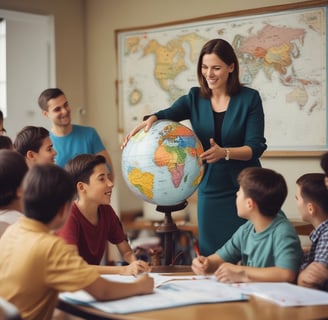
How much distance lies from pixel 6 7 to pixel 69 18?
701 mm

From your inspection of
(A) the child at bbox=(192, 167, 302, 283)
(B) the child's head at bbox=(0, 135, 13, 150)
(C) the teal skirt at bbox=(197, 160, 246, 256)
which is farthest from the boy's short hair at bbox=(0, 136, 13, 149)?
(A) the child at bbox=(192, 167, 302, 283)

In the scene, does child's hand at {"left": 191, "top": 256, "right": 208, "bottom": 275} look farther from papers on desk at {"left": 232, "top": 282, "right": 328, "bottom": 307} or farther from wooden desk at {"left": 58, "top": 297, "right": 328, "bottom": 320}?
wooden desk at {"left": 58, "top": 297, "right": 328, "bottom": 320}

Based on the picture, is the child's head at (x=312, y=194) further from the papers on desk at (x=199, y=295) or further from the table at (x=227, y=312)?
the table at (x=227, y=312)

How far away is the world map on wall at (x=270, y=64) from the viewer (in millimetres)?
5074

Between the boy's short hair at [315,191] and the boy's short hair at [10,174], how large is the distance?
1139 millimetres

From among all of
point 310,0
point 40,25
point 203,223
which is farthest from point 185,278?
point 40,25

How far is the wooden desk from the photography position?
1983 millimetres

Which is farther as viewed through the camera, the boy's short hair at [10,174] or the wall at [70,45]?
the wall at [70,45]

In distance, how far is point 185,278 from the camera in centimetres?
260

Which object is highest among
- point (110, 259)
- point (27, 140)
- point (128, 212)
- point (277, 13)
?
point (277, 13)

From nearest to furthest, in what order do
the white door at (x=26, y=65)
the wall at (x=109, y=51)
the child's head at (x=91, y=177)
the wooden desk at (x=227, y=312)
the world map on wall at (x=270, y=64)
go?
the wooden desk at (x=227, y=312) → the child's head at (x=91, y=177) → the world map on wall at (x=270, y=64) → the white door at (x=26, y=65) → the wall at (x=109, y=51)

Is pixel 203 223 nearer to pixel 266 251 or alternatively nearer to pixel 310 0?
pixel 266 251

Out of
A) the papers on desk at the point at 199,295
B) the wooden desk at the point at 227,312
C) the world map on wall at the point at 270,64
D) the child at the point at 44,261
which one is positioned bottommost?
the wooden desk at the point at 227,312

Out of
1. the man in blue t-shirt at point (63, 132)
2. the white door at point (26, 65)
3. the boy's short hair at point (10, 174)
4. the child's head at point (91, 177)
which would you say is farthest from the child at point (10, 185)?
the white door at point (26, 65)
